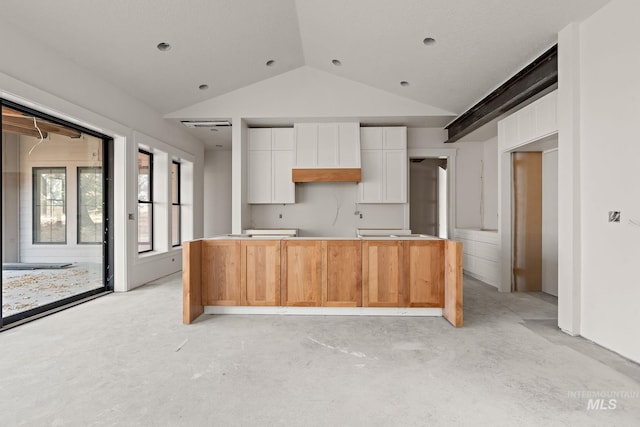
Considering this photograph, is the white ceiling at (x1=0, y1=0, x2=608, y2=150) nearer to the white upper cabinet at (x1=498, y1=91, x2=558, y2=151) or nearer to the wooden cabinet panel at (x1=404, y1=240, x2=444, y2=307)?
the white upper cabinet at (x1=498, y1=91, x2=558, y2=151)

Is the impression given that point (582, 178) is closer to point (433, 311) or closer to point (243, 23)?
point (433, 311)

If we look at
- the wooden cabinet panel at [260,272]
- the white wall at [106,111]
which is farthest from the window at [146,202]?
the wooden cabinet panel at [260,272]

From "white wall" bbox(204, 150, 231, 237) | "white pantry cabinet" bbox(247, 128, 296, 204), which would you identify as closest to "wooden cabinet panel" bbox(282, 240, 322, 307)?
"white pantry cabinet" bbox(247, 128, 296, 204)

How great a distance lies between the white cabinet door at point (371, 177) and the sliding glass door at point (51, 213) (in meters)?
3.79

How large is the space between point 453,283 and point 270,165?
358 centimetres

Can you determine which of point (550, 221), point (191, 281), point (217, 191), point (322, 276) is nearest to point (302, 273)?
point (322, 276)

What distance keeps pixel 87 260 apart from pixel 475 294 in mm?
5113

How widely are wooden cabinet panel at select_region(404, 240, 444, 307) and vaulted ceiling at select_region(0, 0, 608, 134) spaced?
7.01ft

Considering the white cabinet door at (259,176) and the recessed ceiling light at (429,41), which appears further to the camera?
the white cabinet door at (259,176)

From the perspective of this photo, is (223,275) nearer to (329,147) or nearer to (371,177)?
(329,147)

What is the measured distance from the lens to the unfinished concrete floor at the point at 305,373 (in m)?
1.64

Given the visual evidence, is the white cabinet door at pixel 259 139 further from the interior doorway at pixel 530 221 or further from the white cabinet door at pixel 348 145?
the interior doorway at pixel 530 221

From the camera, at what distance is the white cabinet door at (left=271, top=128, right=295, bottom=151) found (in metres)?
5.44

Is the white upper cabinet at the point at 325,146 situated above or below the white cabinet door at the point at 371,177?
above
